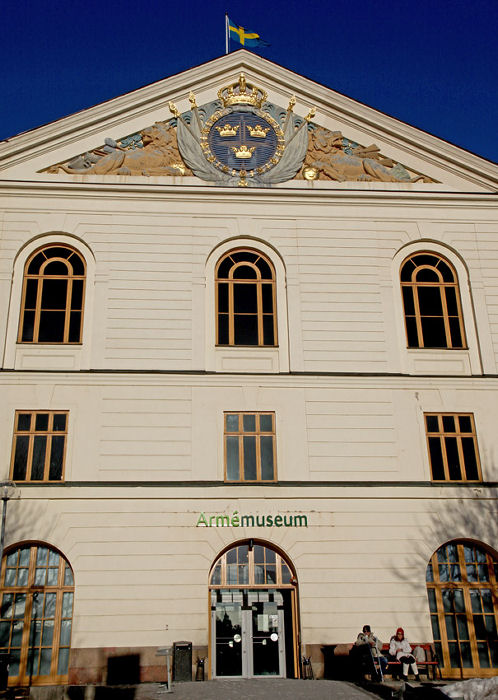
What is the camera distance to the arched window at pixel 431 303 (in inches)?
1036

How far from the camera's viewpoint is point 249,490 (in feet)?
78.1

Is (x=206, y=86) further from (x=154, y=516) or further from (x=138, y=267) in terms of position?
(x=154, y=516)

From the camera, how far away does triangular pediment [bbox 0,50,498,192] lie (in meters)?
27.2

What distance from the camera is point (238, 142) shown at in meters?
27.9

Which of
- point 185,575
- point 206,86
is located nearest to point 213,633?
point 185,575

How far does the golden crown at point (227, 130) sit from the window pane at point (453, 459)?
12.9m

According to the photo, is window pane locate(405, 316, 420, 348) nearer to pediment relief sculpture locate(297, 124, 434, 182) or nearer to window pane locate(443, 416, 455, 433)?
window pane locate(443, 416, 455, 433)

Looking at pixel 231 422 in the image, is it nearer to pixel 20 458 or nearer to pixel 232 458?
pixel 232 458

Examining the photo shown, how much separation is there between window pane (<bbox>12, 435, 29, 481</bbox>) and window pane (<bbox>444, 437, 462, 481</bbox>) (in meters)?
13.0

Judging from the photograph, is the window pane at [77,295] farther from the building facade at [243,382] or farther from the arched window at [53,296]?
the building facade at [243,382]

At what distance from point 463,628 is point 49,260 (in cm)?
1736

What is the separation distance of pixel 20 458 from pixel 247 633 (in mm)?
8496

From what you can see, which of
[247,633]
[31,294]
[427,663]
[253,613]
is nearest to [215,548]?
[253,613]

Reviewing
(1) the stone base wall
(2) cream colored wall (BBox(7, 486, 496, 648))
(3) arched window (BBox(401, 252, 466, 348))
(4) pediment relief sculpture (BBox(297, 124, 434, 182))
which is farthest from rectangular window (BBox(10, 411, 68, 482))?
(4) pediment relief sculpture (BBox(297, 124, 434, 182))
